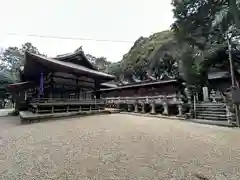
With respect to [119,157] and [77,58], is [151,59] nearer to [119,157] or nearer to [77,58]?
[77,58]

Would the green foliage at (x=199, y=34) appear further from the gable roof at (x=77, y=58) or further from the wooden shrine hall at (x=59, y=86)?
the gable roof at (x=77, y=58)

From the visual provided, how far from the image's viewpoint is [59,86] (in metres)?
14.8

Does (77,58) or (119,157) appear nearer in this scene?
(119,157)

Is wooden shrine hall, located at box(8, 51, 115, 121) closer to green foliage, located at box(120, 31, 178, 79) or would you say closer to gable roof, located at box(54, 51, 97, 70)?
gable roof, located at box(54, 51, 97, 70)

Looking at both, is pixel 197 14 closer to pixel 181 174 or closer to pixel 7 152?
pixel 181 174

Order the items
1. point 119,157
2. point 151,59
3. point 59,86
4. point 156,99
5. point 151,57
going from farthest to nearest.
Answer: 1. point 151,59
2. point 151,57
3. point 156,99
4. point 59,86
5. point 119,157

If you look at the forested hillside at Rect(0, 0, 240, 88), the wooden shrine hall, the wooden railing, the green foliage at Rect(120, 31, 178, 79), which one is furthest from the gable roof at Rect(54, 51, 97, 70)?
the forested hillside at Rect(0, 0, 240, 88)

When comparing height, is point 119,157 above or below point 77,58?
below

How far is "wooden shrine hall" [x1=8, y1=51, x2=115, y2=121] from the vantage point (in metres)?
12.1

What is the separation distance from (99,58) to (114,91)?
1990 centimetres

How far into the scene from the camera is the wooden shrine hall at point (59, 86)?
12.1 m

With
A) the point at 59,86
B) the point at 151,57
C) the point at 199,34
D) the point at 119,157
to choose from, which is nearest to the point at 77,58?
the point at 59,86

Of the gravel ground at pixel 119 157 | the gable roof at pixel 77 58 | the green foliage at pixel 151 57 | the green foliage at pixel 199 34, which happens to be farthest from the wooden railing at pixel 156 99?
the green foliage at pixel 151 57

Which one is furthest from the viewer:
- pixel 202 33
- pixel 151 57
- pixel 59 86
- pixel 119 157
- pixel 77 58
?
pixel 151 57
